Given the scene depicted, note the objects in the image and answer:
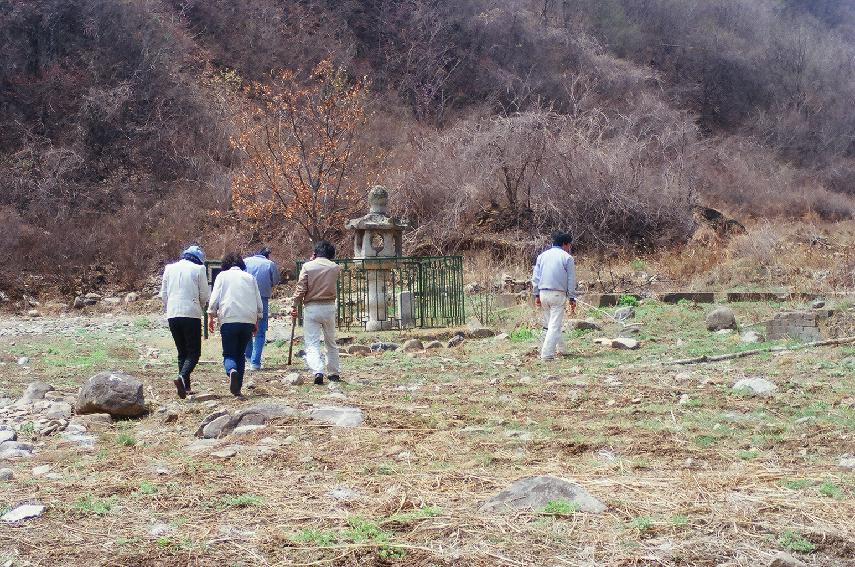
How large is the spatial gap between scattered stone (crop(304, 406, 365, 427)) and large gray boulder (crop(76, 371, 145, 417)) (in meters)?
1.78

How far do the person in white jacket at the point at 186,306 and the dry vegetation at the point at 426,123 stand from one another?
57.5ft

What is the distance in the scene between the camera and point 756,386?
341 inches

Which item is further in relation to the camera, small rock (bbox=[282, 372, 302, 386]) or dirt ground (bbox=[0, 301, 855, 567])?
small rock (bbox=[282, 372, 302, 386])

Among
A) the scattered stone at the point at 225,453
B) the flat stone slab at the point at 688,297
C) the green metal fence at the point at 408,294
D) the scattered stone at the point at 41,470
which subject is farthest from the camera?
the flat stone slab at the point at 688,297

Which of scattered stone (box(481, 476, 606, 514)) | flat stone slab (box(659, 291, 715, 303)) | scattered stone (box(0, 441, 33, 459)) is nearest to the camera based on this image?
scattered stone (box(481, 476, 606, 514))

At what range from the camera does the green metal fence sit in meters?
17.4

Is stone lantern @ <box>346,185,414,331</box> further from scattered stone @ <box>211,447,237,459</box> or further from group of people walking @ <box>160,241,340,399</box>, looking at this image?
scattered stone @ <box>211,447,237,459</box>

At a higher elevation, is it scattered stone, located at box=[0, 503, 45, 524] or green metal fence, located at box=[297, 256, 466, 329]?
green metal fence, located at box=[297, 256, 466, 329]

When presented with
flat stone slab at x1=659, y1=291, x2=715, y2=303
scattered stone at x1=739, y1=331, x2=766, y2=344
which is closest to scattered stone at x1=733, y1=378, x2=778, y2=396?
scattered stone at x1=739, y1=331, x2=766, y2=344

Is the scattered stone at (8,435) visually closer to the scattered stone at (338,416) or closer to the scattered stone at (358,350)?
the scattered stone at (338,416)

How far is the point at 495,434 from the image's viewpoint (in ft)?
23.1

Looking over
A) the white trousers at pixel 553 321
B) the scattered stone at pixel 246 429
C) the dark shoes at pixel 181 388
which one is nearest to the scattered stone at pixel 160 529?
the scattered stone at pixel 246 429

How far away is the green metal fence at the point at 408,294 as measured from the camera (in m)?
17.4

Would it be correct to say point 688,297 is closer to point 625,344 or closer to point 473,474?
point 625,344
